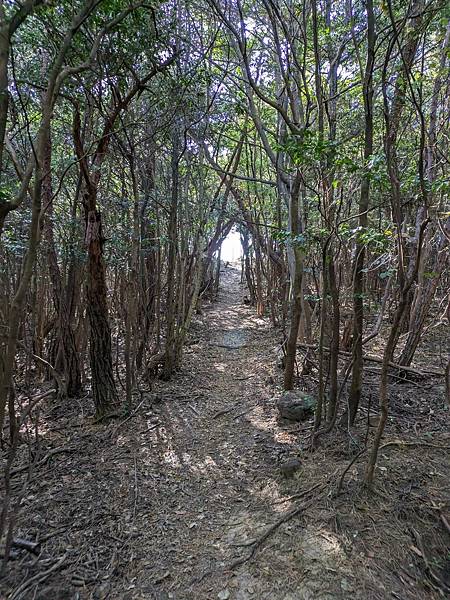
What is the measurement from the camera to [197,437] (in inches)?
153

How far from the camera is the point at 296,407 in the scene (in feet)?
12.9

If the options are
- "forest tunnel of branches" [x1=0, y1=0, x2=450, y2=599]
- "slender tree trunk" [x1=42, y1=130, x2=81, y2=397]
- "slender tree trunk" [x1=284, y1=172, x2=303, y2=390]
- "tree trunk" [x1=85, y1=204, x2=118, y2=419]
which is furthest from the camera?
"slender tree trunk" [x1=42, y1=130, x2=81, y2=397]

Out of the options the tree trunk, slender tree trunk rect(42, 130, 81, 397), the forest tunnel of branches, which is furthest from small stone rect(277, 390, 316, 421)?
slender tree trunk rect(42, 130, 81, 397)

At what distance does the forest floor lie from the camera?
2.08m

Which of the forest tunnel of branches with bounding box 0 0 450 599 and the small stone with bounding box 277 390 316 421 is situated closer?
the forest tunnel of branches with bounding box 0 0 450 599

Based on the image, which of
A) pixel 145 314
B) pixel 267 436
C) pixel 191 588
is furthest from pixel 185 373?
pixel 191 588

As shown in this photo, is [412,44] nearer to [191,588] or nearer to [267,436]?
[267,436]

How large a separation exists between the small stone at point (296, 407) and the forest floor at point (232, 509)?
0.39 feet

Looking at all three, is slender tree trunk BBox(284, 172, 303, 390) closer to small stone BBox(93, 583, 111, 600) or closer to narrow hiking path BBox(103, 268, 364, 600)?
narrow hiking path BBox(103, 268, 364, 600)

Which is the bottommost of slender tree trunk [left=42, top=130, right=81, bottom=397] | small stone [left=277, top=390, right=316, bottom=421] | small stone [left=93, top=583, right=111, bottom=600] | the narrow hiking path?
small stone [left=93, top=583, right=111, bottom=600]

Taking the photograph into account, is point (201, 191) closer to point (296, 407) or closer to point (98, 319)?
point (98, 319)

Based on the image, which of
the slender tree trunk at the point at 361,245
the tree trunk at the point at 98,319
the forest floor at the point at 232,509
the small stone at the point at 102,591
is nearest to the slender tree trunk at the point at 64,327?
the forest floor at the point at 232,509

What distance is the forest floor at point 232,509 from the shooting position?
208 cm

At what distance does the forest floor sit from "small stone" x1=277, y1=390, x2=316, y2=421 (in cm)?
12
